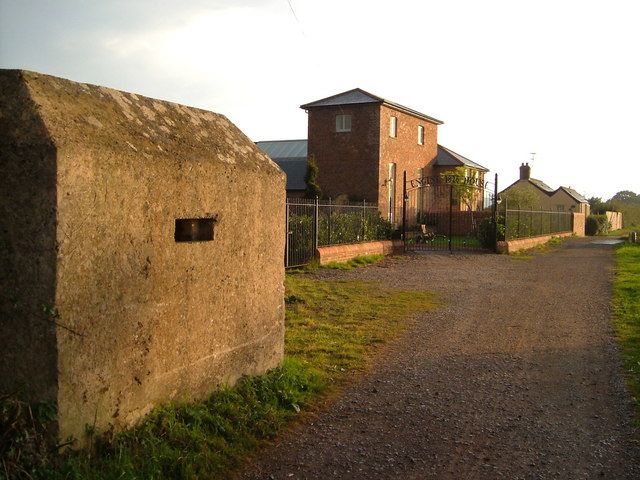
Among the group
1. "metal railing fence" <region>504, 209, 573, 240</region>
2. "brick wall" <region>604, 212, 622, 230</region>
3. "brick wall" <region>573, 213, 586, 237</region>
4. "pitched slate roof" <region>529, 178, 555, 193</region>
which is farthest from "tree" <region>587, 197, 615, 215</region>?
"metal railing fence" <region>504, 209, 573, 240</region>

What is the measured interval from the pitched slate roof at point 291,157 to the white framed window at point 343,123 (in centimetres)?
377

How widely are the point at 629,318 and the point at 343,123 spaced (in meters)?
26.1

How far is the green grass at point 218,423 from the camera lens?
10.9 feet

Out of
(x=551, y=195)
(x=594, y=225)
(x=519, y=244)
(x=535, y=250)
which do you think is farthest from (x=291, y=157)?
(x=551, y=195)

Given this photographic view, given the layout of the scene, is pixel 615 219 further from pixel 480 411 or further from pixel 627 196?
pixel 627 196

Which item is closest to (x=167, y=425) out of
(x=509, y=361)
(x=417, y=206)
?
(x=509, y=361)

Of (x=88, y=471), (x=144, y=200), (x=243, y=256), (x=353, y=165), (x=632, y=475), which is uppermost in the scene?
(x=353, y=165)

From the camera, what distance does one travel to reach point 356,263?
18.7 m

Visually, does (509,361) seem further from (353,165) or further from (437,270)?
(353,165)

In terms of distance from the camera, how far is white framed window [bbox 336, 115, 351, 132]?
34531mm

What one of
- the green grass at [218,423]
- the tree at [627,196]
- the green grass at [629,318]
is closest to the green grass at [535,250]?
the green grass at [629,318]

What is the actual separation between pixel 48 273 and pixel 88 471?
1087 mm

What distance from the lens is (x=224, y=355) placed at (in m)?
5.02

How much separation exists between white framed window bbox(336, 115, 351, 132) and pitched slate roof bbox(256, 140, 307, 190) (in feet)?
12.4
